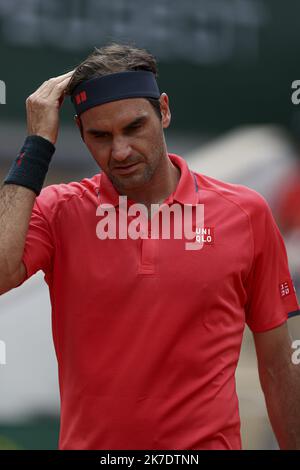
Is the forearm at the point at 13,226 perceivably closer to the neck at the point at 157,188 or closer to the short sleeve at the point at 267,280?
the neck at the point at 157,188

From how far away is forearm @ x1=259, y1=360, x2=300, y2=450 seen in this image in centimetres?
255

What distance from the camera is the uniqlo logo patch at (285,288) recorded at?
2545mm

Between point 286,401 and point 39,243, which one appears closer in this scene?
point 39,243

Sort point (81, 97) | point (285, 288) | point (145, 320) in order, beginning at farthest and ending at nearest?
point (285, 288) → point (81, 97) → point (145, 320)

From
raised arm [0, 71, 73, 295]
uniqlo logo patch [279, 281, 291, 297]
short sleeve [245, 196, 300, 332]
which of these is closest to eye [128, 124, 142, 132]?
raised arm [0, 71, 73, 295]

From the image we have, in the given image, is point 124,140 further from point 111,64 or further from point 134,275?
point 134,275

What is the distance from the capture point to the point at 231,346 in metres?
2.40

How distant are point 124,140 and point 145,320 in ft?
1.57

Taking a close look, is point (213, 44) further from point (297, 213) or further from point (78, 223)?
point (78, 223)

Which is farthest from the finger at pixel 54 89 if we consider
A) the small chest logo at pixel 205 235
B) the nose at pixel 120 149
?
the small chest logo at pixel 205 235

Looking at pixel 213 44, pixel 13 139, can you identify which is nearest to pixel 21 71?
pixel 13 139

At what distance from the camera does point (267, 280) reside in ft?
8.19

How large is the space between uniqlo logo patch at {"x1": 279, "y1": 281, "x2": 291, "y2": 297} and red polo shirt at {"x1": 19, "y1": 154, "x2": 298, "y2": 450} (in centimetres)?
7

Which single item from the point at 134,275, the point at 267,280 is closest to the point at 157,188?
the point at 134,275
